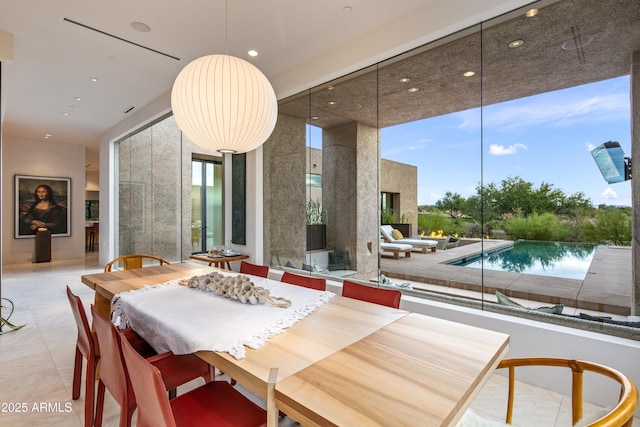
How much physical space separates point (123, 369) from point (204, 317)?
0.38 m

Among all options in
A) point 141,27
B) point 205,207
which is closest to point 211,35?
point 141,27

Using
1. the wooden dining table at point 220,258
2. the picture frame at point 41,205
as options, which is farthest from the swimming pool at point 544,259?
the picture frame at point 41,205

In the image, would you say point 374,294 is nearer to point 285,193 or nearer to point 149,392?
point 149,392

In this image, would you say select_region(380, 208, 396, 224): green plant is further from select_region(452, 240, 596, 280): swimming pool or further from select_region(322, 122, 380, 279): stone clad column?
select_region(452, 240, 596, 280): swimming pool

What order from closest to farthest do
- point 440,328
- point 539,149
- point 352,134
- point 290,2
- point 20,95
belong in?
point 440,328, point 539,149, point 290,2, point 352,134, point 20,95

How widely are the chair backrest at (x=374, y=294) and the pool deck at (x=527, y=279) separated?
3.91 ft

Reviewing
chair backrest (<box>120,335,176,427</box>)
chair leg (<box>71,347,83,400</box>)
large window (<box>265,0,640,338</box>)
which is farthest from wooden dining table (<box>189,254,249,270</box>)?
chair backrest (<box>120,335,176,427</box>)

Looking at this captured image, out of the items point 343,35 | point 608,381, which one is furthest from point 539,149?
point 343,35

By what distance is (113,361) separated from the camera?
55.7 inches

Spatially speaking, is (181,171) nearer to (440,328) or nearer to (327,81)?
(327,81)

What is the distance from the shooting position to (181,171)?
21.1 feet

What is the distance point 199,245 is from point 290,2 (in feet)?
17.4

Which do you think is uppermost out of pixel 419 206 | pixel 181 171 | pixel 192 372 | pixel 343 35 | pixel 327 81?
pixel 343 35

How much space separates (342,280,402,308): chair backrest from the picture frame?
30.7ft
